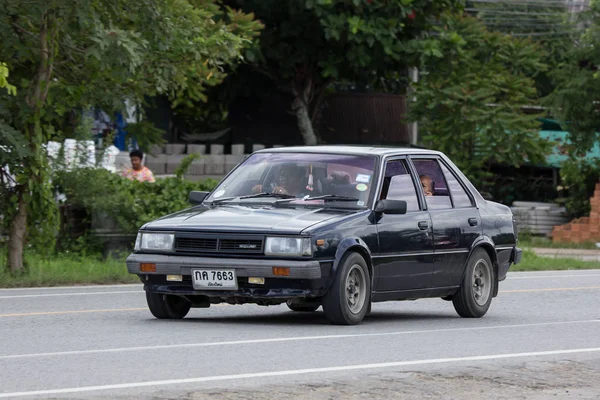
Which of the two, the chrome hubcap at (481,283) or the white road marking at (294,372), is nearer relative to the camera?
the white road marking at (294,372)

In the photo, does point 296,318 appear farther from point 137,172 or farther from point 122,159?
point 122,159

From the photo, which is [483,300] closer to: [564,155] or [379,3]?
[379,3]

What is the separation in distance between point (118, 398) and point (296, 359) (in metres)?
2.08

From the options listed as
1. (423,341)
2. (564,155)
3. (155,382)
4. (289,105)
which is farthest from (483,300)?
(289,105)

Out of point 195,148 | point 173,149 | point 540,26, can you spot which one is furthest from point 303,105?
point 540,26

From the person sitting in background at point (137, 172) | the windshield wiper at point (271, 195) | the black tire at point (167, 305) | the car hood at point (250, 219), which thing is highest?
the person sitting in background at point (137, 172)

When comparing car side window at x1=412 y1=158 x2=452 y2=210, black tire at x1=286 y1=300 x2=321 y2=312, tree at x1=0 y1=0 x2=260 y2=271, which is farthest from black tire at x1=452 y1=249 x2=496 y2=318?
tree at x1=0 y1=0 x2=260 y2=271

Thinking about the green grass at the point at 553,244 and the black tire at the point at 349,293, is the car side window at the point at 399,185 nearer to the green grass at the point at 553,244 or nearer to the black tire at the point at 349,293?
the black tire at the point at 349,293

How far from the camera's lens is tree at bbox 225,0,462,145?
32.5 meters

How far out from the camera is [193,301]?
11.9 metres

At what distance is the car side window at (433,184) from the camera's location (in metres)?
13.0

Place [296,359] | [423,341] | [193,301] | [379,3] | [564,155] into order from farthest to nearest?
[564,155] < [379,3] < [193,301] < [423,341] < [296,359]

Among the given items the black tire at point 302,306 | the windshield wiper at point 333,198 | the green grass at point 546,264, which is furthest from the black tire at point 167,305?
the green grass at point 546,264

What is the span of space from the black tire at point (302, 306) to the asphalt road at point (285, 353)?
86 millimetres
